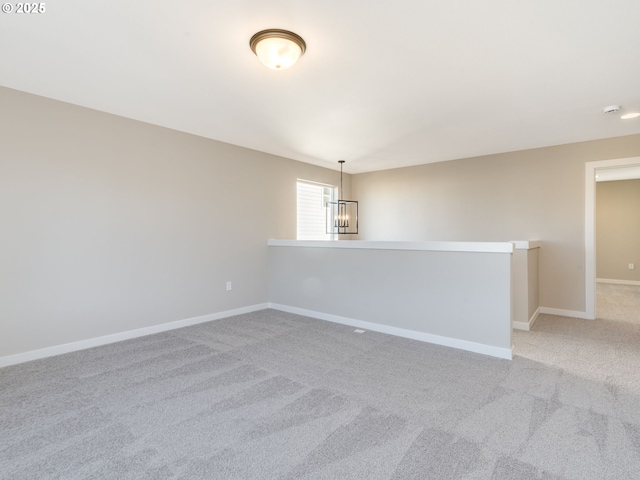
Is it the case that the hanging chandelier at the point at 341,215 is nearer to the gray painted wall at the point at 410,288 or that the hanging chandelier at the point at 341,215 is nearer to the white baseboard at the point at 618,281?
the gray painted wall at the point at 410,288

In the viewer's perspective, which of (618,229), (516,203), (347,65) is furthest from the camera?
(618,229)

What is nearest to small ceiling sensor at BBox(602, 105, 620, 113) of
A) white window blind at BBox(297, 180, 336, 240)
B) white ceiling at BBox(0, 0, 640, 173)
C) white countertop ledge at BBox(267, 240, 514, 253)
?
white ceiling at BBox(0, 0, 640, 173)

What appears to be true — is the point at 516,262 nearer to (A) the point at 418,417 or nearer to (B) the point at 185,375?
(A) the point at 418,417

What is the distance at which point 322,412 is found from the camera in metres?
2.14

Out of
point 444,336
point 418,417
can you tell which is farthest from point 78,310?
point 444,336

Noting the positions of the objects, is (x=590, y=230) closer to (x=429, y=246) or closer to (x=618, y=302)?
(x=618, y=302)

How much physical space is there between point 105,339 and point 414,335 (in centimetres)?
334

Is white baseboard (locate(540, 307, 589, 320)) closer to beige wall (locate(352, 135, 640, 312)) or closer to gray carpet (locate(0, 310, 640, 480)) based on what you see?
beige wall (locate(352, 135, 640, 312))

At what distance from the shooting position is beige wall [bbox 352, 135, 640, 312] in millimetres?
4520

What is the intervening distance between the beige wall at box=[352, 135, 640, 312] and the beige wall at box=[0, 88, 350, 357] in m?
2.86

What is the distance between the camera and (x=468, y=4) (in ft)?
6.01

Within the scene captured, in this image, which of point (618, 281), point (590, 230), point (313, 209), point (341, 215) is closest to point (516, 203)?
point (590, 230)

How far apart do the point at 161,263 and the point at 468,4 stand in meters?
3.81

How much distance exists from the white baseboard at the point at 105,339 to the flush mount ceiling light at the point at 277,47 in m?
3.21
